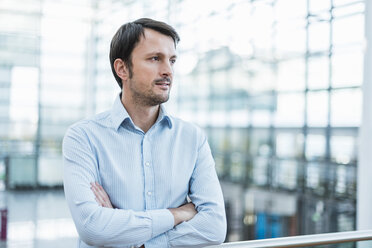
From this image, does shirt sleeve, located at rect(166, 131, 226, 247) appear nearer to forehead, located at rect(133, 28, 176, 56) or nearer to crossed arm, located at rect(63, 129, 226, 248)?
crossed arm, located at rect(63, 129, 226, 248)

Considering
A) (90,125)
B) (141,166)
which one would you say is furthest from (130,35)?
(141,166)

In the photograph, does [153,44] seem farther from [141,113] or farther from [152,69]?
[141,113]

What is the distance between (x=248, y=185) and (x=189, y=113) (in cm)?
319

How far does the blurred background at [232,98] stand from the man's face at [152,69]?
9.94ft

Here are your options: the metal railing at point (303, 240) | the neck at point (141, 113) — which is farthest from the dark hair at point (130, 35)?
the metal railing at point (303, 240)

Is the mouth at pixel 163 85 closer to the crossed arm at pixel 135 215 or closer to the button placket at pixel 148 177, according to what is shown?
the button placket at pixel 148 177

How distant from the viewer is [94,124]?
1.85 m

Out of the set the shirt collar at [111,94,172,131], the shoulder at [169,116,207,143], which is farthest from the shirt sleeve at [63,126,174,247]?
the shoulder at [169,116,207,143]

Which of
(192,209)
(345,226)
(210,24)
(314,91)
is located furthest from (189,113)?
(192,209)

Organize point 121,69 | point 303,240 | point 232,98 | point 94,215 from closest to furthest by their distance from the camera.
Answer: point 303,240, point 94,215, point 121,69, point 232,98

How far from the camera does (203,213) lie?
1.87 meters

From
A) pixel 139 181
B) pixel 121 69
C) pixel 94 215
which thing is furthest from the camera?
→ pixel 121 69

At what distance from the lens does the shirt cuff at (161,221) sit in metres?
1.69

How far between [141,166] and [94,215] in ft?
0.98
